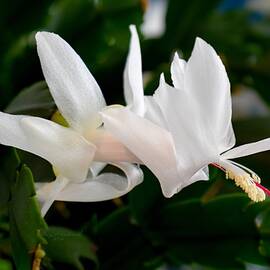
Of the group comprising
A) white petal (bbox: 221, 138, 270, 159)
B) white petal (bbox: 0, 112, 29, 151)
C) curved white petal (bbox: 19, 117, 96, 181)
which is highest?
white petal (bbox: 0, 112, 29, 151)

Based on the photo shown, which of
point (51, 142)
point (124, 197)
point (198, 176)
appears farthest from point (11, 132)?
point (124, 197)

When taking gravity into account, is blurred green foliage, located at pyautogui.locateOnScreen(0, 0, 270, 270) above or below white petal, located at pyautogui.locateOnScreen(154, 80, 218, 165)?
below

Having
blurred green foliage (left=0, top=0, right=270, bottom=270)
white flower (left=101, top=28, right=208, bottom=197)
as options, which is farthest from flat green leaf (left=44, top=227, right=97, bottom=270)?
white flower (left=101, top=28, right=208, bottom=197)

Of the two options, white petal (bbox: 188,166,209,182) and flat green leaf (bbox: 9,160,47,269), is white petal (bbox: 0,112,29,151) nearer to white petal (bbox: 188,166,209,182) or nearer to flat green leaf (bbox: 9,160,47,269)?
flat green leaf (bbox: 9,160,47,269)

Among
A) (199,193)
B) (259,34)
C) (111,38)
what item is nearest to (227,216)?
(199,193)

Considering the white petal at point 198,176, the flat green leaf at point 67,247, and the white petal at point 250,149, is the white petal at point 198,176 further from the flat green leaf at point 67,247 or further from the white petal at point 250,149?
the flat green leaf at point 67,247

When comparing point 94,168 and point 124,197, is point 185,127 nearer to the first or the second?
point 94,168

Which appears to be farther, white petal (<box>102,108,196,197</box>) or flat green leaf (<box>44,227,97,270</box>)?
flat green leaf (<box>44,227,97,270</box>)

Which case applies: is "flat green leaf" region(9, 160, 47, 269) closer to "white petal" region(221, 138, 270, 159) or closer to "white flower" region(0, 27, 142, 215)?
"white flower" region(0, 27, 142, 215)
